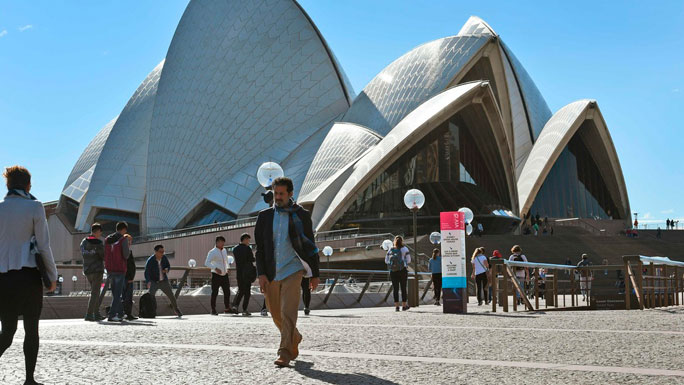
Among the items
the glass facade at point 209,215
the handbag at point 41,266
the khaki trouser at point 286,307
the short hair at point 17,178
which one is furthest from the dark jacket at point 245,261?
the glass facade at point 209,215

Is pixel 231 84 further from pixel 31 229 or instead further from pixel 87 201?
pixel 31 229

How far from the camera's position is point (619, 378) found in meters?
3.84

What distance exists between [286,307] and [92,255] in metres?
5.60

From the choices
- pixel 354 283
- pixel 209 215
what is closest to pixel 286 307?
pixel 354 283

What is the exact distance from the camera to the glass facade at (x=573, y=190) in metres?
45.0

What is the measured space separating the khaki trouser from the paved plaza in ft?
0.45

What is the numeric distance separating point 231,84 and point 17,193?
39728 mm

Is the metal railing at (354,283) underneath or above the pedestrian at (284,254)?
underneath

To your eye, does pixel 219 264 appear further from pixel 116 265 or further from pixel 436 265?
pixel 436 265

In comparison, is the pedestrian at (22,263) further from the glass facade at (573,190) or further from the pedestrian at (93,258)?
the glass facade at (573,190)

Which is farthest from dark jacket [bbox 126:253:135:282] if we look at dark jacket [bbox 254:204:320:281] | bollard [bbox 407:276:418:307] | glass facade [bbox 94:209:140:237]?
glass facade [bbox 94:209:140:237]

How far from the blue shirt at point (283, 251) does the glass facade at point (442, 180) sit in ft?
94.4

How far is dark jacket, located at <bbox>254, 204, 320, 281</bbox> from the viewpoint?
494 cm

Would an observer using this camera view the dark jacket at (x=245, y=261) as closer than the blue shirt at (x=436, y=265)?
Yes
